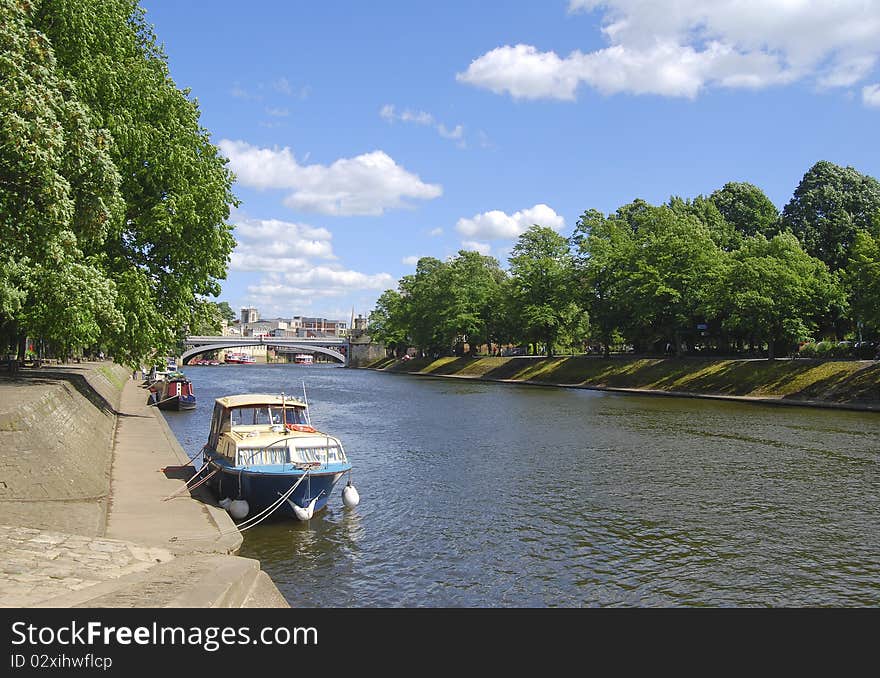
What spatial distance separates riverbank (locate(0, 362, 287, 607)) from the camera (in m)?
11.4

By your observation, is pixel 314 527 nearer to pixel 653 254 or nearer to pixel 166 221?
pixel 166 221

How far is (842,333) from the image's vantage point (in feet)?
253

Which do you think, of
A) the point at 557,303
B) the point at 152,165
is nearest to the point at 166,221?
the point at 152,165

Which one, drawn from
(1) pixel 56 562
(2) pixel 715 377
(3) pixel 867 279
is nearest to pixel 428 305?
(2) pixel 715 377

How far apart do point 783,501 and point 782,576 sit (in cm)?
820

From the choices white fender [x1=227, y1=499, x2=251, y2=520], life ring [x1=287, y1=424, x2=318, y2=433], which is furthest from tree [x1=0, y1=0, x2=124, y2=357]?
white fender [x1=227, y1=499, x2=251, y2=520]

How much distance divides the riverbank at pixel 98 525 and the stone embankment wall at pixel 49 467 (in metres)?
0.03

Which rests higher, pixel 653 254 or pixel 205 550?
pixel 653 254

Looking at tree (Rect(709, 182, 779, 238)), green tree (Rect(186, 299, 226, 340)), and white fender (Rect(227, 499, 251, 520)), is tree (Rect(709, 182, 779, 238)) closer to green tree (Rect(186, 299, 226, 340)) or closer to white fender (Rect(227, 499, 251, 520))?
green tree (Rect(186, 299, 226, 340))

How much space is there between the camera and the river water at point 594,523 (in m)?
15.3

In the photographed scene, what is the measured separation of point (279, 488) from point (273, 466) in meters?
0.87

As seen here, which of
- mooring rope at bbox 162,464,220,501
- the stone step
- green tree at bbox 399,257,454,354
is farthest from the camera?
green tree at bbox 399,257,454,354

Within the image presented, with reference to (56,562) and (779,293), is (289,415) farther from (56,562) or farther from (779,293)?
(779,293)

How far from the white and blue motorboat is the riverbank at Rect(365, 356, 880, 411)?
141 ft
